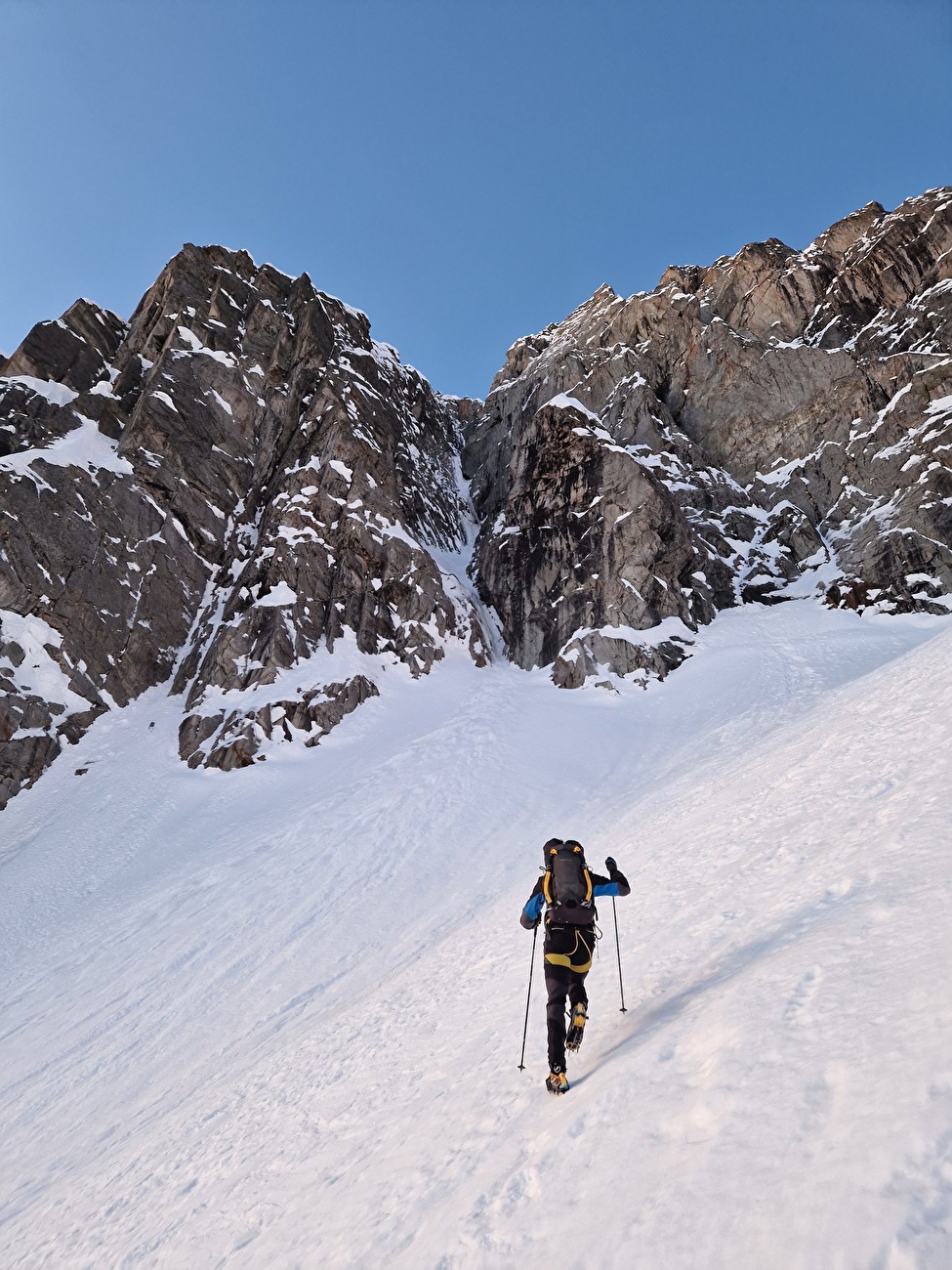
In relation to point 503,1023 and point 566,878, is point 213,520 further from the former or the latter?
point 566,878

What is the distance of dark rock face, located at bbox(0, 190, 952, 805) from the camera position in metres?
36.0

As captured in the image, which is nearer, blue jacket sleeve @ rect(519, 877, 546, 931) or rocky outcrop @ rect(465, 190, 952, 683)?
blue jacket sleeve @ rect(519, 877, 546, 931)

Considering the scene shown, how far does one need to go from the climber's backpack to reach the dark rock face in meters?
27.3

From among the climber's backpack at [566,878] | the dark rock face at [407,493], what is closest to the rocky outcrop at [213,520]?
the dark rock face at [407,493]

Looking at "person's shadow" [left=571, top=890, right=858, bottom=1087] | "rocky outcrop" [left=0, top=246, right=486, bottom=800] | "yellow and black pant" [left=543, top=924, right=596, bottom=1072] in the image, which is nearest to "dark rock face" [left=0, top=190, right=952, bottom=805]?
"rocky outcrop" [left=0, top=246, right=486, bottom=800]

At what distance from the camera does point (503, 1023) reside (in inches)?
294

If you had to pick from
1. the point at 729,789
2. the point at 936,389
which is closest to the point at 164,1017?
the point at 729,789

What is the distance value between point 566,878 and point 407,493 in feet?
158

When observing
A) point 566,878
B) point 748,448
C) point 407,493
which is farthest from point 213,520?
point 566,878

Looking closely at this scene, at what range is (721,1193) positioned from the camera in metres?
2.85

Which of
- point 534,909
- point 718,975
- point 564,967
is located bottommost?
point 718,975

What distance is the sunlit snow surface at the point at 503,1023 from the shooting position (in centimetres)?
301

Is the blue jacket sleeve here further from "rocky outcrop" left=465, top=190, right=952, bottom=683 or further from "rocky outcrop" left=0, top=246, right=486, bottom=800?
"rocky outcrop" left=465, top=190, right=952, bottom=683

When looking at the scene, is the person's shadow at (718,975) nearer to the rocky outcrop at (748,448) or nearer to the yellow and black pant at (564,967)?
the yellow and black pant at (564,967)
